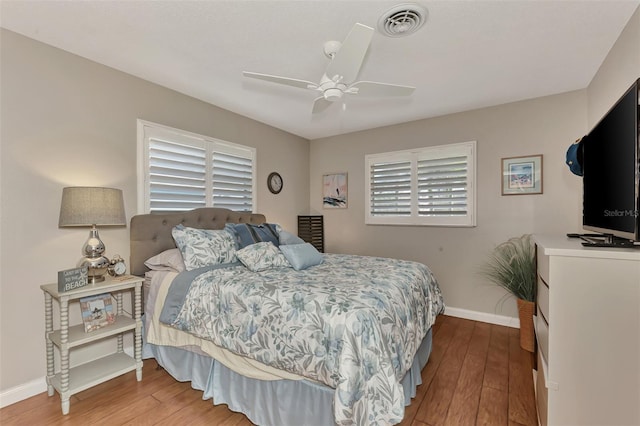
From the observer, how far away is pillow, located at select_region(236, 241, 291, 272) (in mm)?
2338

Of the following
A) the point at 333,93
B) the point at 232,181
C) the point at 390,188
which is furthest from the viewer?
the point at 390,188

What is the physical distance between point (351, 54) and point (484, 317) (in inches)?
128

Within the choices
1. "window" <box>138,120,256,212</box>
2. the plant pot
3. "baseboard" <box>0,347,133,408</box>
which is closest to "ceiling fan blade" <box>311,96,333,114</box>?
"window" <box>138,120,256,212</box>

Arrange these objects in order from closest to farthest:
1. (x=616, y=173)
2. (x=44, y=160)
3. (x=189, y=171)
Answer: (x=616, y=173)
(x=44, y=160)
(x=189, y=171)

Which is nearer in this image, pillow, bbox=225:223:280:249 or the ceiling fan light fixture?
the ceiling fan light fixture

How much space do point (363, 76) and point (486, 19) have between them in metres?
0.99

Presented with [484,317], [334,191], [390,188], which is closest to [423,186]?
[390,188]

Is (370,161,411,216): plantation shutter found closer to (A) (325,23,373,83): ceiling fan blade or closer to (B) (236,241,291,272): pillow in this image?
(B) (236,241,291,272): pillow

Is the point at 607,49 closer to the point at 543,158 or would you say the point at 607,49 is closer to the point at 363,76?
the point at 543,158

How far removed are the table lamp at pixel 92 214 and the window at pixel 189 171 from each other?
52cm

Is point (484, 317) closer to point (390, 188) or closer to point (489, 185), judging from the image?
point (489, 185)

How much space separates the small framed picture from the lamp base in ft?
12.8

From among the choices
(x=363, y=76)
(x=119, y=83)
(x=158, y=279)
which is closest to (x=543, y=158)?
→ (x=363, y=76)

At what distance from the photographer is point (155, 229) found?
8.70 feet
